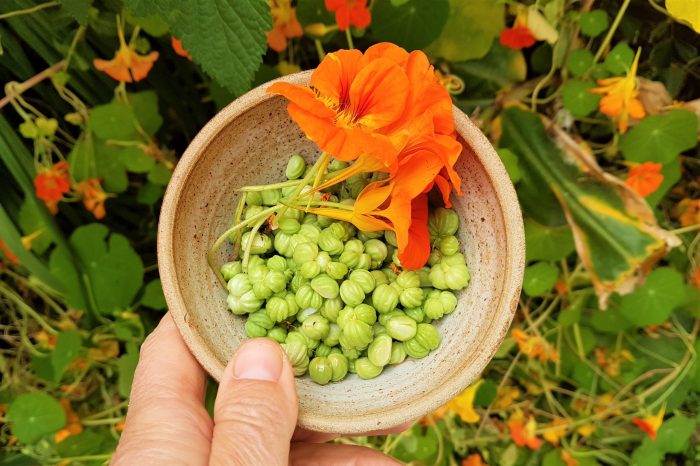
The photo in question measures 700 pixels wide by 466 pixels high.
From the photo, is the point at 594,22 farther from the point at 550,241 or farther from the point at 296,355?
the point at 296,355

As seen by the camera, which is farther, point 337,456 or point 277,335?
point 337,456

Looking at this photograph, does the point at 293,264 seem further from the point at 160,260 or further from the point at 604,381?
the point at 604,381

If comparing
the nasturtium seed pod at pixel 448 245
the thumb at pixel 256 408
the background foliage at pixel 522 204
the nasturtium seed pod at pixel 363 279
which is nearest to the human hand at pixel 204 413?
the thumb at pixel 256 408

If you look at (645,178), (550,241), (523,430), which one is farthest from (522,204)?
(523,430)

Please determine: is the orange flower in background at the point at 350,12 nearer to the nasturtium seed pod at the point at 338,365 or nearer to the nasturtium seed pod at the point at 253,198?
the nasturtium seed pod at the point at 253,198

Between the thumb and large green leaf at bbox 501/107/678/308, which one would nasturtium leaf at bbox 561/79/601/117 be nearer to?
large green leaf at bbox 501/107/678/308

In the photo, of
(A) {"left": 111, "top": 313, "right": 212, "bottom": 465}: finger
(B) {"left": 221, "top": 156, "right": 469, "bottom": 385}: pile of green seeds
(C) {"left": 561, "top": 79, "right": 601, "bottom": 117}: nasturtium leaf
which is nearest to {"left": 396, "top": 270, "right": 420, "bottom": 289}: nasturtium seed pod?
(B) {"left": 221, "top": 156, "right": 469, "bottom": 385}: pile of green seeds
